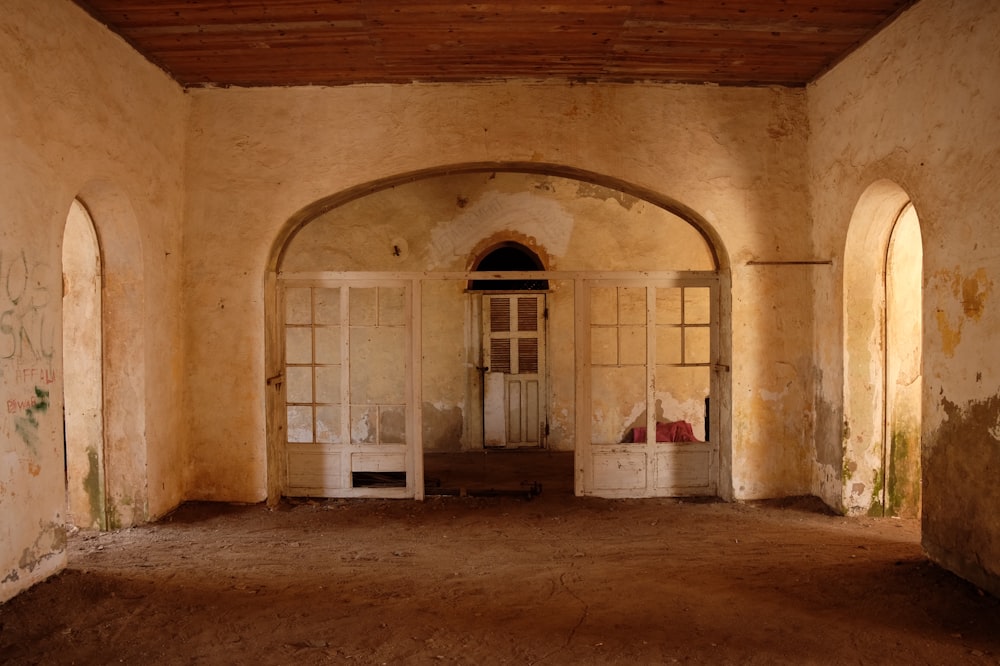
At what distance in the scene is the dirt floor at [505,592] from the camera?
10.1 ft

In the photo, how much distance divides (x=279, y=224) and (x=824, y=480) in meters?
4.82

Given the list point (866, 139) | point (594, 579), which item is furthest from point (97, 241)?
point (866, 139)

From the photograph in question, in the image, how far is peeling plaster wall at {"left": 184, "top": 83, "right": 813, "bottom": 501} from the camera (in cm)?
545

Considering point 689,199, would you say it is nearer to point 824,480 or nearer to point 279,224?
point 824,480

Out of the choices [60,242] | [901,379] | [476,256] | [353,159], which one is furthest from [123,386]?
[901,379]

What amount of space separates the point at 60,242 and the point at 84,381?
54.2 inches

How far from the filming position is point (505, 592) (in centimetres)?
378

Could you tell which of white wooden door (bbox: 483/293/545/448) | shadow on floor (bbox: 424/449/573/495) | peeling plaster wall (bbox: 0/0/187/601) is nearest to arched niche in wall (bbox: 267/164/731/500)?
white wooden door (bbox: 483/293/545/448)

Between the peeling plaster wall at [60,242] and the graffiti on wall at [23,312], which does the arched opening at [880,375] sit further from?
the graffiti on wall at [23,312]

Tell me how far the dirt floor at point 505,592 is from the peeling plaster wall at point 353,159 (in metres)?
0.99

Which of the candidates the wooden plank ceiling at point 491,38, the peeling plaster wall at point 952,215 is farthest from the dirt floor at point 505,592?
the wooden plank ceiling at point 491,38

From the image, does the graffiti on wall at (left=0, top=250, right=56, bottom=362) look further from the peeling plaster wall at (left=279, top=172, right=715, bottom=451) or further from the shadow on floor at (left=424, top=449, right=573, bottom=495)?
the peeling plaster wall at (left=279, top=172, right=715, bottom=451)

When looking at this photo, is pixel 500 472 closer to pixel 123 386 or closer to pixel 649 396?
pixel 649 396

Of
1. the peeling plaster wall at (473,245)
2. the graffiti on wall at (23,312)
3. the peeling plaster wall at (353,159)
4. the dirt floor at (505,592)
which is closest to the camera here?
the dirt floor at (505,592)
